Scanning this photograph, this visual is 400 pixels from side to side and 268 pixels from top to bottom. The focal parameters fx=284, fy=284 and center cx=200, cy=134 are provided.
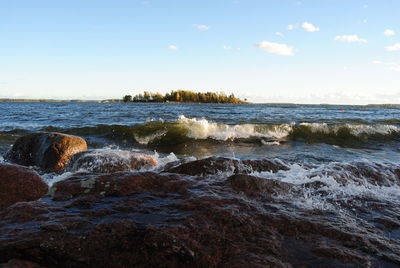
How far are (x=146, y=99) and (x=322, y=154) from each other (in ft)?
232

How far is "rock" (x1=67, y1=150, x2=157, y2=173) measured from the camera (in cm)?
553

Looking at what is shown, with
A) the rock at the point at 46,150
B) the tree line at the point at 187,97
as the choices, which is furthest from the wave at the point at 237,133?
the tree line at the point at 187,97

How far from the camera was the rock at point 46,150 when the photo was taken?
21.6ft

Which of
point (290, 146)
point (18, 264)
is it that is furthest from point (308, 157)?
point (18, 264)

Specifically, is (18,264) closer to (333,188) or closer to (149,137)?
(333,188)

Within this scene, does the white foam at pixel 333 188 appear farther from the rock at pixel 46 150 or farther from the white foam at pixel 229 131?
the white foam at pixel 229 131

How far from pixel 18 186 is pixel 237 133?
9.85 m

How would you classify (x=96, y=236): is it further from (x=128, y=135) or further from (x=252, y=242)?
(x=128, y=135)

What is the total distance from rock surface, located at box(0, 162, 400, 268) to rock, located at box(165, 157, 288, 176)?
3.90ft

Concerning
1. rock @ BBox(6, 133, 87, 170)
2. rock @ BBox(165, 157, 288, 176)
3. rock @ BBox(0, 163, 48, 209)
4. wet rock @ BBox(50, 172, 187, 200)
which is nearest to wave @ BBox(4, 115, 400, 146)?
rock @ BBox(6, 133, 87, 170)

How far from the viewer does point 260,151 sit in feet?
31.6

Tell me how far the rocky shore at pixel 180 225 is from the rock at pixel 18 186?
0.01 m

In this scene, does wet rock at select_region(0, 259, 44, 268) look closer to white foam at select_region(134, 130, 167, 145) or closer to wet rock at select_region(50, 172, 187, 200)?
wet rock at select_region(50, 172, 187, 200)

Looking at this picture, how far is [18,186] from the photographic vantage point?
10.6 ft
